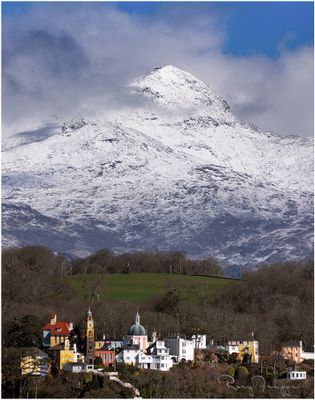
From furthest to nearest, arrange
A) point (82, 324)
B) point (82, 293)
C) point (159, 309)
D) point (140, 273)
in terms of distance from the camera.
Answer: point (140, 273), point (82, 293), point (159, 309), point (82, 324)

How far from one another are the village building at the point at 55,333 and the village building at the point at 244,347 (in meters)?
8.51

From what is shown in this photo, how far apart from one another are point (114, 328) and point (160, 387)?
16.5 m

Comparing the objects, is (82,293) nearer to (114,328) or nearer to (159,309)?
(159,309)

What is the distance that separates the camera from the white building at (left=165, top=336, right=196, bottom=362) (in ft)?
224

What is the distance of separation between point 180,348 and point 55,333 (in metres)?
6.49

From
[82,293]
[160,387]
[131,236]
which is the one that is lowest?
[160,387]

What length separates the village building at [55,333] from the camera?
2739 inches

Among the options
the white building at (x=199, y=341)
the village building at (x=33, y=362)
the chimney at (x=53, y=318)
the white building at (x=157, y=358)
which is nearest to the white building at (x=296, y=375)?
the white building at (x=157, y=358)

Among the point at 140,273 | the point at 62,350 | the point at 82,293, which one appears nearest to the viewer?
the point at 62,350

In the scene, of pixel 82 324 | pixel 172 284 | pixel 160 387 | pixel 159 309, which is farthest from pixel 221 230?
pixel 160 387

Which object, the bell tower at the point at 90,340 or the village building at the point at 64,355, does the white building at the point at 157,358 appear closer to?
the bell tower at the point at 90,340

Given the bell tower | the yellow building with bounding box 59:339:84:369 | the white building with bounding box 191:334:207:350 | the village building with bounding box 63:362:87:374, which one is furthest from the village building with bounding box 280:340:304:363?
the village building with bounding box 63:362:87:374

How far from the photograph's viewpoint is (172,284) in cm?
10100

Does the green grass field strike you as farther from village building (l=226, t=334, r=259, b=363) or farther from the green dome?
the green dome
